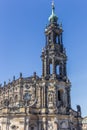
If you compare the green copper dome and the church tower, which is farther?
the green copper dome

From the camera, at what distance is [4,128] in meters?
38.3

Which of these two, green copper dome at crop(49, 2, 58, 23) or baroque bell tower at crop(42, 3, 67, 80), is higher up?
green copper dome at crop(49, 2, 58, 23)

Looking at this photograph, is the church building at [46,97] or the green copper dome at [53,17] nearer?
the church building at [46,97]

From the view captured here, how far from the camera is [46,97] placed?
134 feet

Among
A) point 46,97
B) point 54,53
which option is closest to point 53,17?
point 54,53

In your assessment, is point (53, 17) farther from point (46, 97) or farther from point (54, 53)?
point (46, 97)

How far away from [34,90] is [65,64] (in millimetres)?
6152

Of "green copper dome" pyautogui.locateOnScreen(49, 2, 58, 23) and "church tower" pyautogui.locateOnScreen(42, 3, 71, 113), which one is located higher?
"green copper dome" pyautogui.locateOnScreen(49, 2, 58, 23)

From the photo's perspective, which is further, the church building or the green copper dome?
the green copper dome

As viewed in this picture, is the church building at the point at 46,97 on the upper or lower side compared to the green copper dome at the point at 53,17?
lower

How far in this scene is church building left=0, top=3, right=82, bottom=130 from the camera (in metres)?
38.8

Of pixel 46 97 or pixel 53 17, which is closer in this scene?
pixel 46 97

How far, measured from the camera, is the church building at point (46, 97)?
38.8 metres

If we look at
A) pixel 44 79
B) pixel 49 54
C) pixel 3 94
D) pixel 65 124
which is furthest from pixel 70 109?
pixel 3 94
